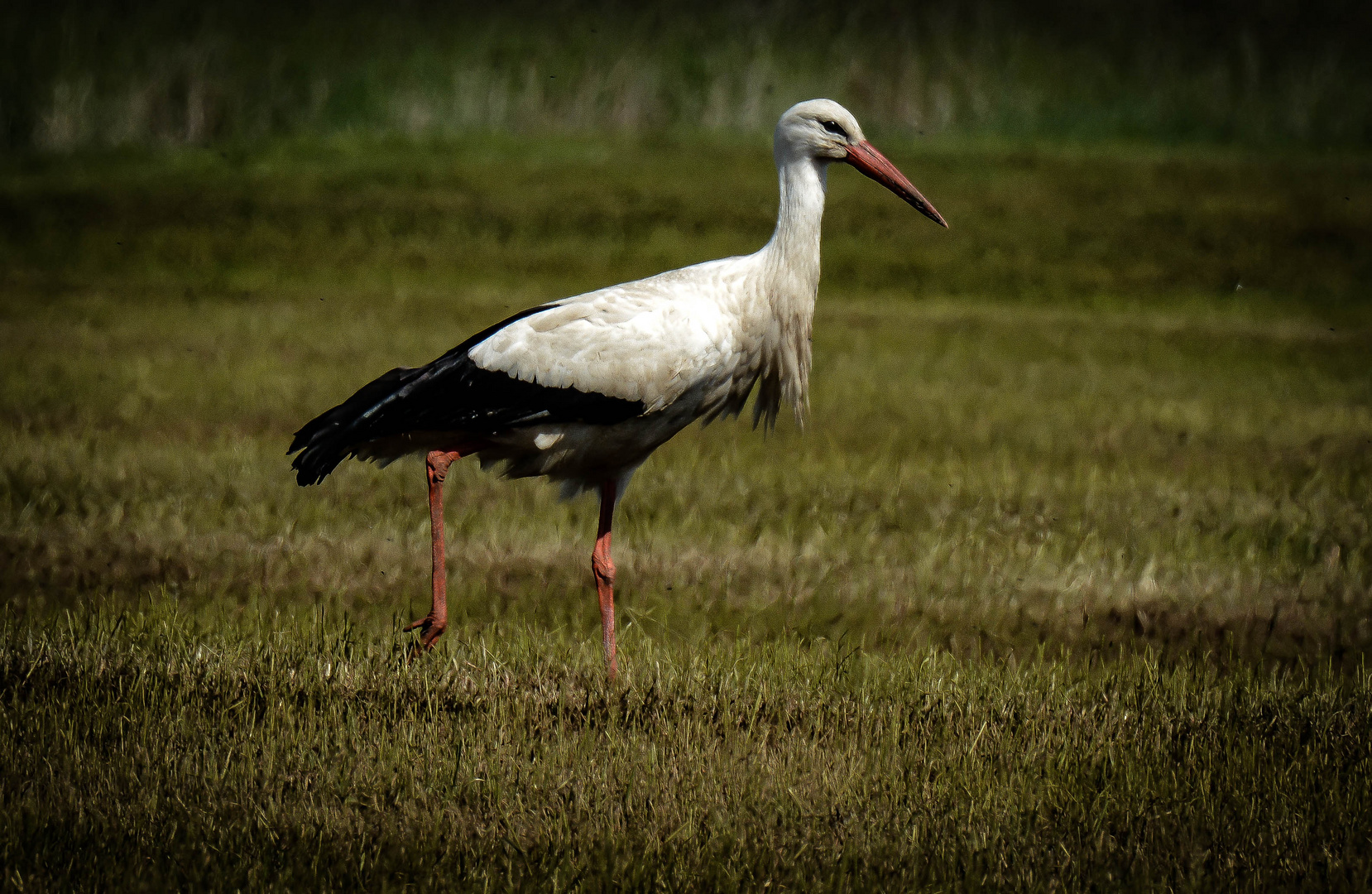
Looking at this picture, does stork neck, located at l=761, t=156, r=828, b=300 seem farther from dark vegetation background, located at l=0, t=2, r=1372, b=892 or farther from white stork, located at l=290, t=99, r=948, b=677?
dark vegetation background, located at l=0, t=2, r=1372, b=892

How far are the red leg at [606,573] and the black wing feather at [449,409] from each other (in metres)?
0.50

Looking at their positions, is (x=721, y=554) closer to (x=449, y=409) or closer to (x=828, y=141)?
(x=449, y=409)

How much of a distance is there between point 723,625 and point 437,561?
1194mm

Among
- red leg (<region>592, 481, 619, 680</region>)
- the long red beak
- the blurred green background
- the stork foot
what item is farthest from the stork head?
the blurred green background

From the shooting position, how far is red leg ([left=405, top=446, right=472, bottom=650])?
5.00m

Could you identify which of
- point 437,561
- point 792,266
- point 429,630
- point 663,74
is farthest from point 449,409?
point 663,74

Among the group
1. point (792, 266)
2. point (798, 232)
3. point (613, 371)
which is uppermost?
point (798, 232)

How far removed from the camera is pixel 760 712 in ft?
14.9

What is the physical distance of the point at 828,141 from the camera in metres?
5.41

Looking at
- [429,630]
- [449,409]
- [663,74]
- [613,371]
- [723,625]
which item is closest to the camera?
[429,630]

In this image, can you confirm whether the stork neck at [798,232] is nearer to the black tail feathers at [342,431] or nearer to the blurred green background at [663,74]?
the black tail feathers at [342,431]

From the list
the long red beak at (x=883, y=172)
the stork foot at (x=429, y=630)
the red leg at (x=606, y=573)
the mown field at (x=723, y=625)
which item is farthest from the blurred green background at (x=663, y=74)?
the stork foot at (x=429, y=630)

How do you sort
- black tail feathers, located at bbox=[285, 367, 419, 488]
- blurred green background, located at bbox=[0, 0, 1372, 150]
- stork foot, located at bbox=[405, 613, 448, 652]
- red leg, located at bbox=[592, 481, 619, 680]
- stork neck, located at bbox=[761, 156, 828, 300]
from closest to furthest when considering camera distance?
stork foot, located at bbox=[405, 613, 448, 652] < red leg, located at bbox=[592, 481, 619, 680] < black tail feathers, located at bbox=[285, 367, 419, 488] < stork neck, located at bbox=[761, 156, 828, 300] < blurred green background, located at bbox=[0, 0, 1372, 150]

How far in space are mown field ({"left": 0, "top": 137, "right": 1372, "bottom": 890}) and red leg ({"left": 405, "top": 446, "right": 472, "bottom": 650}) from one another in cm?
13
